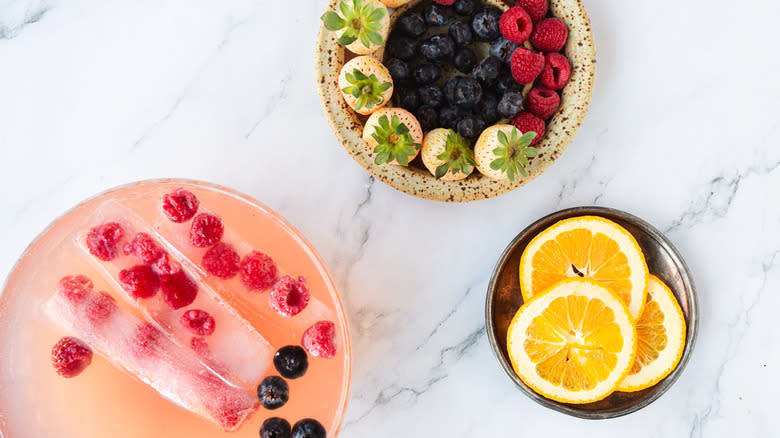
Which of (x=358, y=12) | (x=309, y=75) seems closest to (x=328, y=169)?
(x=309, y=75)

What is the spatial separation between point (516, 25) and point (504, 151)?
30 centimetres

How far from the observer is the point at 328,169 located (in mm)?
1455

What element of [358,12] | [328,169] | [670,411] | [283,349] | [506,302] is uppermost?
[358,12]

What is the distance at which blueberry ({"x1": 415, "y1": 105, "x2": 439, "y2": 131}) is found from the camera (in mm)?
1339

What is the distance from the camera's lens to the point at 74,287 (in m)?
1.15

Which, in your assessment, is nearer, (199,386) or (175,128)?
(199,386)

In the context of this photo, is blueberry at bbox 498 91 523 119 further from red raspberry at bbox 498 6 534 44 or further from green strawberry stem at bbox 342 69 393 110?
green strawberry stem at bbox 342 69 393 110

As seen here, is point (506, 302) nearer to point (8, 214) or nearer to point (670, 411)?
point (670, 411)

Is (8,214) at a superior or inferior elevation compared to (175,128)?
inferior

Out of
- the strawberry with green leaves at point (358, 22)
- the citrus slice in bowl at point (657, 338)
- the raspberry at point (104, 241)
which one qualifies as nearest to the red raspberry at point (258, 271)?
the raspberry at point (104, 241)

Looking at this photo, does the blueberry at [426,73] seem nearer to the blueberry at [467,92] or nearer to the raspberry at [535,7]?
the blueberry at [467,92]

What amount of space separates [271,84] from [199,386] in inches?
29.4

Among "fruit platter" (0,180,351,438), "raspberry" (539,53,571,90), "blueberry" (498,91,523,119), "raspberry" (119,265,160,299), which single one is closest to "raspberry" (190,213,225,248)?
"fruit platter" (0,180,351,438)

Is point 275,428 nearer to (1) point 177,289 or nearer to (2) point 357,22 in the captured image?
(1) point 177,289
